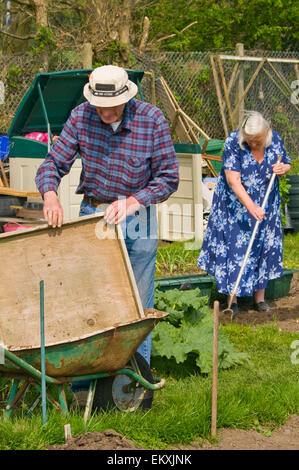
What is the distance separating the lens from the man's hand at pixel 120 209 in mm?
3994

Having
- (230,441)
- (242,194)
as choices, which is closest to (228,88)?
(242,194)

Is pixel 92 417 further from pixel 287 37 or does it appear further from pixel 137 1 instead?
pixel 287 37

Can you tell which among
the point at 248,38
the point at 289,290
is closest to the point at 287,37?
the point at 248,38

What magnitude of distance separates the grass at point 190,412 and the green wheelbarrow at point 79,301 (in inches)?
5.6

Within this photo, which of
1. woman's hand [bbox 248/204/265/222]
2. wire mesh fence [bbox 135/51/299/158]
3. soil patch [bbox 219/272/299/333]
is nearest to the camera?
woman's hand [bbox 248/204/265/222]

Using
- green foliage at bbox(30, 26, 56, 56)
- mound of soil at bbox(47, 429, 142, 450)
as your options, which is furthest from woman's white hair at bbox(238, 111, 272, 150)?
green foliage at bbox(30, 26, 56, 56)

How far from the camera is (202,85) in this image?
43.8 ft

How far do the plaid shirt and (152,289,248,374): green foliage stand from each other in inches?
44.4

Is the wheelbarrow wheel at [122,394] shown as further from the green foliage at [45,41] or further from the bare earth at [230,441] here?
the green foliage at [45,41]

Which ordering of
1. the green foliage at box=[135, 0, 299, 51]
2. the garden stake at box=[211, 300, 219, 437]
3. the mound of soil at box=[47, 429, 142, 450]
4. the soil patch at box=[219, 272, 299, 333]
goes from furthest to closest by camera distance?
the green foliage at box=[135, 0, 299, 51] → the soil patch at box=[219, 272, 299, 333] → the garden stake at box=[211, 300, 219, 437] → the mound of soil at box=[47, 429, 142, 450]

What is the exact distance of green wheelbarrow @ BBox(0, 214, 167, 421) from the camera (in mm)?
3891

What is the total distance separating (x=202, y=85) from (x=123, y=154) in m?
9.37

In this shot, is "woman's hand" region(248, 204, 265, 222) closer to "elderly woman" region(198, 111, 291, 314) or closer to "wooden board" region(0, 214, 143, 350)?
"elderly woman" region(198, 111, 291, 314)

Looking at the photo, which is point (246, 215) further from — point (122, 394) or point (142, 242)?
point (122, 394)
